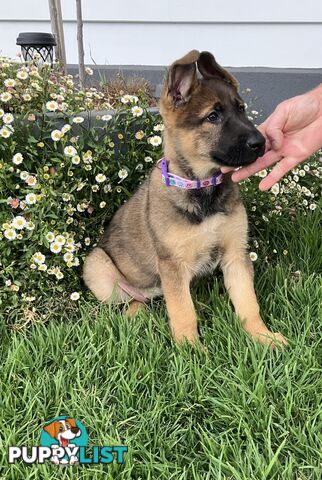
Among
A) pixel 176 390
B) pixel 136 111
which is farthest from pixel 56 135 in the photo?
pixel 176 390

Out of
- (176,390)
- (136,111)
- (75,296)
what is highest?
(136,111)

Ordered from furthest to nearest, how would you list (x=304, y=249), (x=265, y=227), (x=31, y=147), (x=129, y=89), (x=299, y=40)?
(x=299, y=40), (x=129, y=89), (x=265, y=227), (x=304, y=249), (x=31, y=147)

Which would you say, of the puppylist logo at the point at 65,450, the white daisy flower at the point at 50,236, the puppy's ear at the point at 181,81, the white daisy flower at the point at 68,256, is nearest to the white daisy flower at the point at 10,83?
the white daisy flower at the point at 50,236

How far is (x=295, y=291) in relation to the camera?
121 inches

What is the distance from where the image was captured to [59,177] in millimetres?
3275

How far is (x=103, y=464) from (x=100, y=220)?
200cm

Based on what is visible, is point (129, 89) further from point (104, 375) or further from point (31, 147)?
point (104, 375)

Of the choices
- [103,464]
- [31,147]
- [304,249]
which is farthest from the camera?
[304,249]

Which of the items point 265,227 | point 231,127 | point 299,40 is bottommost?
point 265,227

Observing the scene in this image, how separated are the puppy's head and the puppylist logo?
1.49 m

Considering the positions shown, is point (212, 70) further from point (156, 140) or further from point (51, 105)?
point (51, 105)

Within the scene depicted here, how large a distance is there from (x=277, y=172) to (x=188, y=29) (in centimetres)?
387

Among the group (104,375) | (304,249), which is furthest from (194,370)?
(304,249)

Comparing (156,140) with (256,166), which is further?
(156,140)
